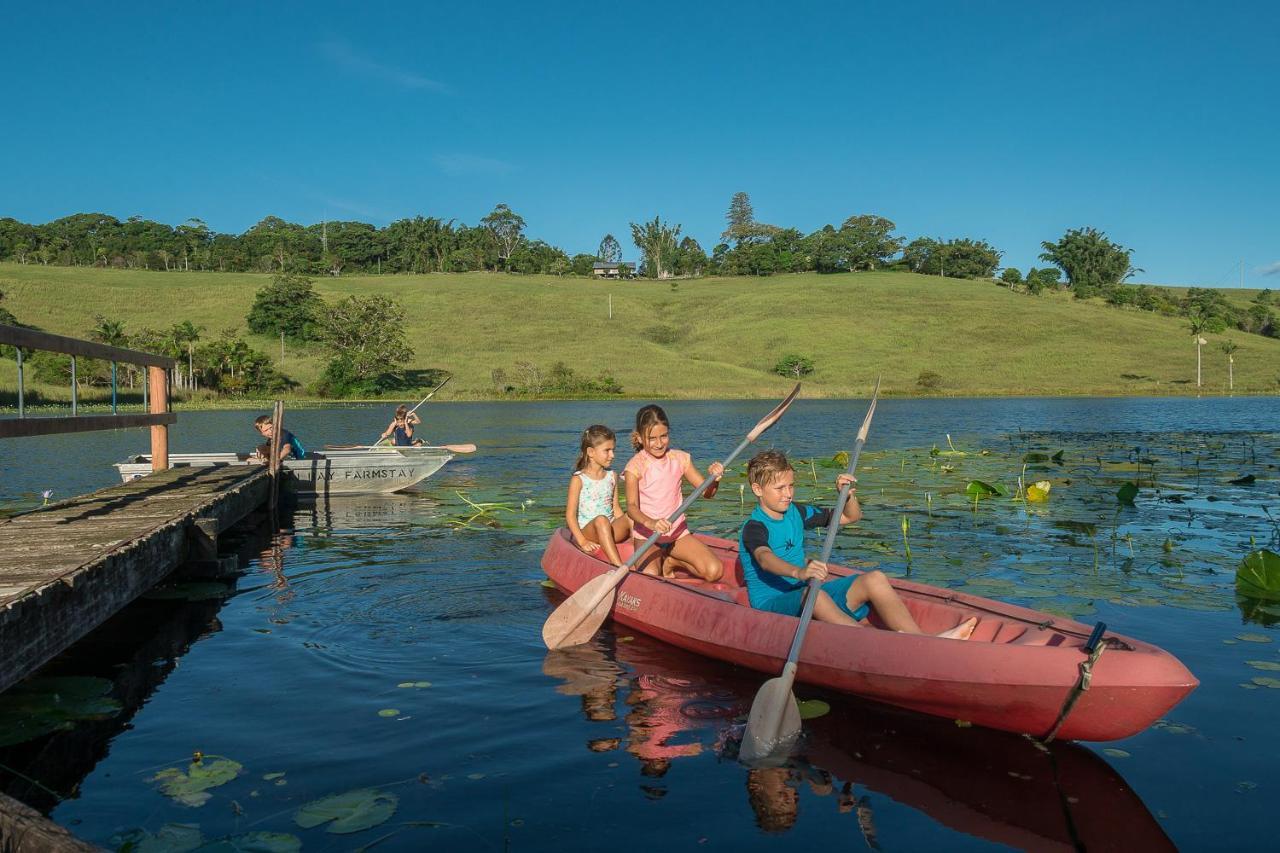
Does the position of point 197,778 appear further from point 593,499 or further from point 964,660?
point 593,499

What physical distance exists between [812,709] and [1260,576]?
4492mm

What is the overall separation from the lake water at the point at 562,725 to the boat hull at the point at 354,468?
12.3 ft

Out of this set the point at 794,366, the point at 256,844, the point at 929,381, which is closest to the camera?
the point at 256,844

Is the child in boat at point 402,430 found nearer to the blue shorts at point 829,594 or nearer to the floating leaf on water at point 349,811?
the blue shorts at point 829,594

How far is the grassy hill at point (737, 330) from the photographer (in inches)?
2478

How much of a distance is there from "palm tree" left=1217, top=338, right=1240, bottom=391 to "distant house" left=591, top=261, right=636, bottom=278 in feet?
221

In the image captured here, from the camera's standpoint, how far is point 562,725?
17.8 feet

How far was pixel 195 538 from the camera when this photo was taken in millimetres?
9023

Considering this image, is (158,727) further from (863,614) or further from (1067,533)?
(1067,533)

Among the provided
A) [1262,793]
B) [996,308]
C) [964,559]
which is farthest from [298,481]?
[996,308]

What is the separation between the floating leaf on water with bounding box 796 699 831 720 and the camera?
5.47m

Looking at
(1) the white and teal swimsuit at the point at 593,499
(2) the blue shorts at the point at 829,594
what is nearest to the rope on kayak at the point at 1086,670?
(2) the blue shorts at the point at 829,594

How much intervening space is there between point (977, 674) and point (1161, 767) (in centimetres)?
95

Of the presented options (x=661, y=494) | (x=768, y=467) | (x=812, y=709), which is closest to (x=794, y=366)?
(x=661, y=494)
